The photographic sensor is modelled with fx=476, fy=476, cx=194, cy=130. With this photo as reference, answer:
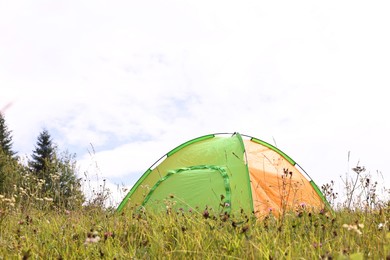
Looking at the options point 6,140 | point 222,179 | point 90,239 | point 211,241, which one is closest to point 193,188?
point 222,179

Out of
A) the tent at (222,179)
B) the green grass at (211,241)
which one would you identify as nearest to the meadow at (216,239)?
the green grass at (211,241)

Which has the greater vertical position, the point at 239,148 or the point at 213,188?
the point at 239,148

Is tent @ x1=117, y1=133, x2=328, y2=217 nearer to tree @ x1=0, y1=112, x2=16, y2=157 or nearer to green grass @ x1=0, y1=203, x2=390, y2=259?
green grass @ x1=0, y1=203, x2=390, y2=259

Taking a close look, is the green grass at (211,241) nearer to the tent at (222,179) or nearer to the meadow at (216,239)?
the meadow at (216,239)

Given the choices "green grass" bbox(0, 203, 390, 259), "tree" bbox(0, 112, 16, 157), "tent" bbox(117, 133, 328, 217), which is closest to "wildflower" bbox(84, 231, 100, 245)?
"green grass" bbox(0, 203, 390, 259)

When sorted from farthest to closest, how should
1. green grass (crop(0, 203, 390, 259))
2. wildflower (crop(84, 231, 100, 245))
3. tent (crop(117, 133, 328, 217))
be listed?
tent (crop(117, 133, 328, 217)) → green grass (crop(0, 203, 390, 259)) → wildflower (crop(84, 231, 100, 245))

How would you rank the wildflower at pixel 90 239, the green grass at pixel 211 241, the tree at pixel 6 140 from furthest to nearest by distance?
the tree at pixel 6 140, the green grass at pixel 211 241, the wildflower at pixel 90 239

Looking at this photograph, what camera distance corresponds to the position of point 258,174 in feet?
24.6

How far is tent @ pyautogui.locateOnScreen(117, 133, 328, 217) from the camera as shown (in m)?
7.09

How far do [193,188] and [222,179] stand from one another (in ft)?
1.61

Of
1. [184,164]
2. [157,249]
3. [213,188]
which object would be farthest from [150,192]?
[157,249]

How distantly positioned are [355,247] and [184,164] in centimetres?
487

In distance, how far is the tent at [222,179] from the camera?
709cm

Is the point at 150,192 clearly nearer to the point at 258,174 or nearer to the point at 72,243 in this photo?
the point at 258,174
